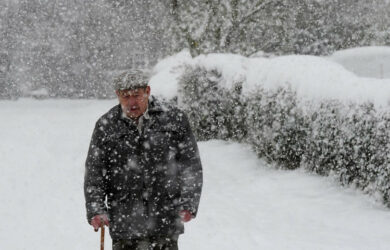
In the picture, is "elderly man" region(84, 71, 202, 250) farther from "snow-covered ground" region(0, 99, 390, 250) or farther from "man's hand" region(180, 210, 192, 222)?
"snow-covered ground" region(0, 99, 390, 250)

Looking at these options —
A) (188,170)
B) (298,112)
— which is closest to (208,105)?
(298,112)

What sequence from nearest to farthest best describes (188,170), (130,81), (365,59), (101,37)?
(130,81), (188,170), (101,37), (365,59)

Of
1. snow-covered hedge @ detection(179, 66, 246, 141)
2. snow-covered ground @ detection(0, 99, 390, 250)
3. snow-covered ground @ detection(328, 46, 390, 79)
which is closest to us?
snow-covered ground @ detection(0, 99, 390, 250)

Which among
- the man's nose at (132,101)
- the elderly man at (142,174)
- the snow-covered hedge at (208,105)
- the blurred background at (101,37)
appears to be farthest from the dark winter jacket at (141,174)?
the blurred background at (101,37)

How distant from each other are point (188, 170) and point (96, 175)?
1.95ft

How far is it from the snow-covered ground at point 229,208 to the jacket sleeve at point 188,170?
9.03 ft

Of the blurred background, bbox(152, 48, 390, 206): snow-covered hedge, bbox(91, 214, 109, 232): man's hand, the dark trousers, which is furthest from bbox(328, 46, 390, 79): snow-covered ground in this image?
bbox(91, 214, 109, 232): man's hand

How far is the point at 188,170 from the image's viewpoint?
377cm

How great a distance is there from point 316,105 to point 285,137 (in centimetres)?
114

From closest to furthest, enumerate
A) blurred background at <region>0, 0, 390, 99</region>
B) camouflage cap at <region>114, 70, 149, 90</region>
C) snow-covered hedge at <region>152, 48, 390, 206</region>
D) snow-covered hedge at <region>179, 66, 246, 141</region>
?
camouflage cap at <region>114, 70, 149, 90</region>
snow-covered hedge at <region>152, 48, 390, 206</region>
snow-covered hedge at <region>179, 66, 246, 141</region>
blurred background at <region>0, 0, 390, 99</region>

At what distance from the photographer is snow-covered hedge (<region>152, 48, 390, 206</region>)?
7.34 metres

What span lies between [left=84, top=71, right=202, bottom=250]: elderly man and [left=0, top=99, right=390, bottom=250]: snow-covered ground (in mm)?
2756

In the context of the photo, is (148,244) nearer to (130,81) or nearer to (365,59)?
(130,81)

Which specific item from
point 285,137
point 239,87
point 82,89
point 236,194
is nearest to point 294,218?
point 236,194
